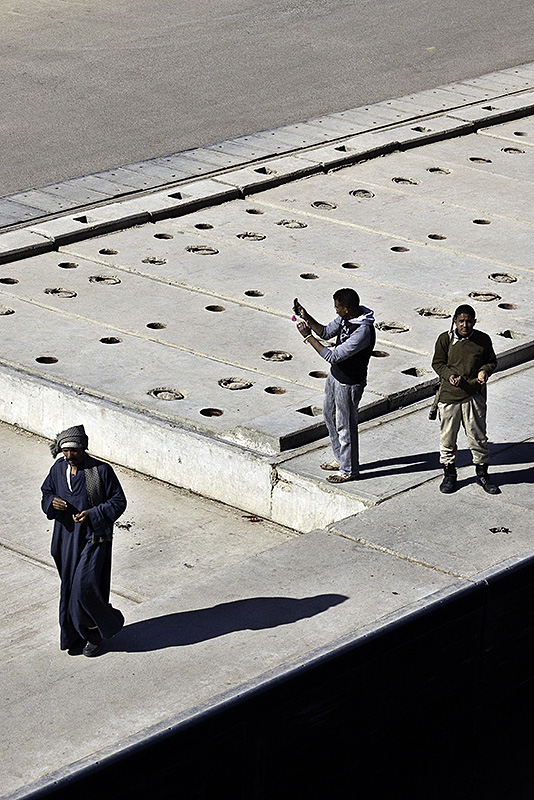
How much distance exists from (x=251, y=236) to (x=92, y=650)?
25.0ft

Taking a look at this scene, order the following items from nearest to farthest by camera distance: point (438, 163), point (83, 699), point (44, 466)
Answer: point (83, 699), point (44, 466), point (438, 163)

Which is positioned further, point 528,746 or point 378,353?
point 378,353

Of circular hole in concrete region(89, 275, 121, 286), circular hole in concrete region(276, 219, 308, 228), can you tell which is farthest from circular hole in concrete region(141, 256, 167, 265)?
circular hole in concrete region(276, 219, 308, 228)

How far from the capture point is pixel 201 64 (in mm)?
20453

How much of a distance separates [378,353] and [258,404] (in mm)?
1481

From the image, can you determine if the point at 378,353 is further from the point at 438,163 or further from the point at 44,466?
the point at 438,163

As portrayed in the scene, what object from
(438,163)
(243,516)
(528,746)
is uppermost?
(438,163)

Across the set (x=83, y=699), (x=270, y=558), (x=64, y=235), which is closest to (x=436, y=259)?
(x=64, y=235)

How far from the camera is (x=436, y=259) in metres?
14.0

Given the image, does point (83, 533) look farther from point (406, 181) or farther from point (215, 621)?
point (406, 181)

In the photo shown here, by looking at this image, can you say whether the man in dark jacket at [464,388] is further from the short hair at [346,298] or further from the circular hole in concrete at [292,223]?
the circular hole in concrete at [292,223]

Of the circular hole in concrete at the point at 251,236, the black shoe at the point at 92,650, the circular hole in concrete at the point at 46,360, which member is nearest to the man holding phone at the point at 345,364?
the black shoe at the point at 92,650

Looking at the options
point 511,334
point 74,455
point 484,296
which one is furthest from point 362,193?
point 74,455

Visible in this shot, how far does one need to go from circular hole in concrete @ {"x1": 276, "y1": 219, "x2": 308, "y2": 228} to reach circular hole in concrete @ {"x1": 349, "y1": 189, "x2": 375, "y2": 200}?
3.82 feet
